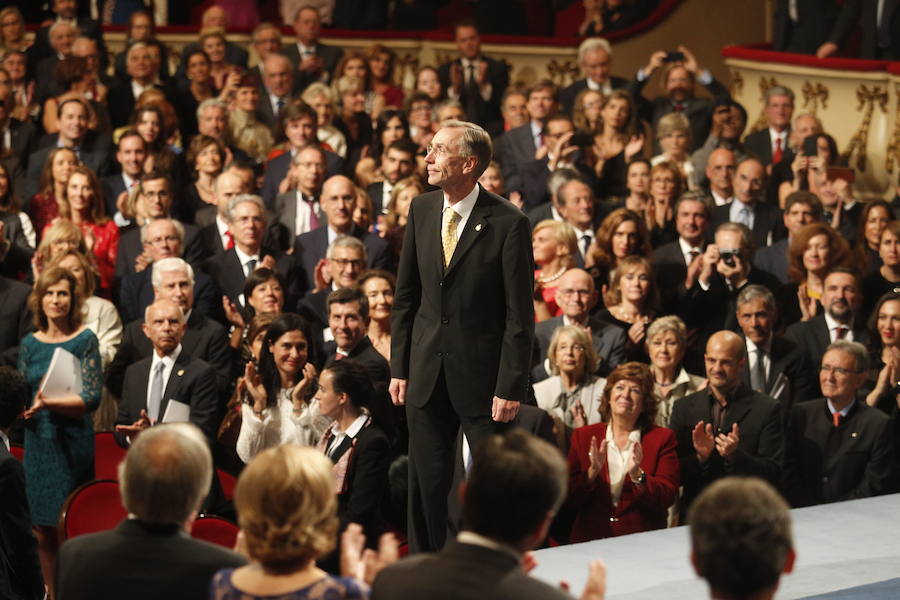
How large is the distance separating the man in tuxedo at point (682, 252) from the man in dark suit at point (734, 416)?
1.01m

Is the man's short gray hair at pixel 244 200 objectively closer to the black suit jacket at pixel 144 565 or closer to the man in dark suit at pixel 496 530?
the black suit jacket at pixel 144 565

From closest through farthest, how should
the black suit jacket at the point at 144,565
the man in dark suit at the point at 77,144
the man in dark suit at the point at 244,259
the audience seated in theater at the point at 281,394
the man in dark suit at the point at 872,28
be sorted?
the black suit jacket at the point at 144,565, the audience seated in theater at the point at 281,394, the man in dark suit at the point at 244,259, the man in dark suit at the point at 77,144, the man in dark suit at the point at 872,28

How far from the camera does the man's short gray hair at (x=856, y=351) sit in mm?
5988

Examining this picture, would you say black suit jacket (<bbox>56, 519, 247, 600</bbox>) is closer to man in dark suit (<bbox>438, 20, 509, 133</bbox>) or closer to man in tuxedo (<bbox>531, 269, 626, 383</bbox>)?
man in tuxedo (<bbox>531, 269, 626, 383</bbox>)

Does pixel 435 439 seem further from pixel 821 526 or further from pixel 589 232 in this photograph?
pixel 589 232

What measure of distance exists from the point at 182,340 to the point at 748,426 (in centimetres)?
238

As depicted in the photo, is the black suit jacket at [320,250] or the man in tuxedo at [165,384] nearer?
the man in tuxedo at [165,384]

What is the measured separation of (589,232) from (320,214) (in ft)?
4.69

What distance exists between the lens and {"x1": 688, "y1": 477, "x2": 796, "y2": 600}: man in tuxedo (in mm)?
2477

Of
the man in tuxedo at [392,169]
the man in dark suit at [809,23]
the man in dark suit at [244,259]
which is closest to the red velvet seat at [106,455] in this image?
the man in dark suit at [244,259]

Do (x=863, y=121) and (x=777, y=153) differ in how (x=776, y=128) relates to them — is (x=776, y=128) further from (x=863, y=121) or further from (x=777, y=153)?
(x=863, y=121)

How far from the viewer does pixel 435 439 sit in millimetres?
4289

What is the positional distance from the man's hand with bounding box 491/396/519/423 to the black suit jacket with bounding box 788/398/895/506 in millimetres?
2171

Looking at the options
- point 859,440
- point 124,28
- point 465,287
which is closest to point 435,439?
point 465,287
